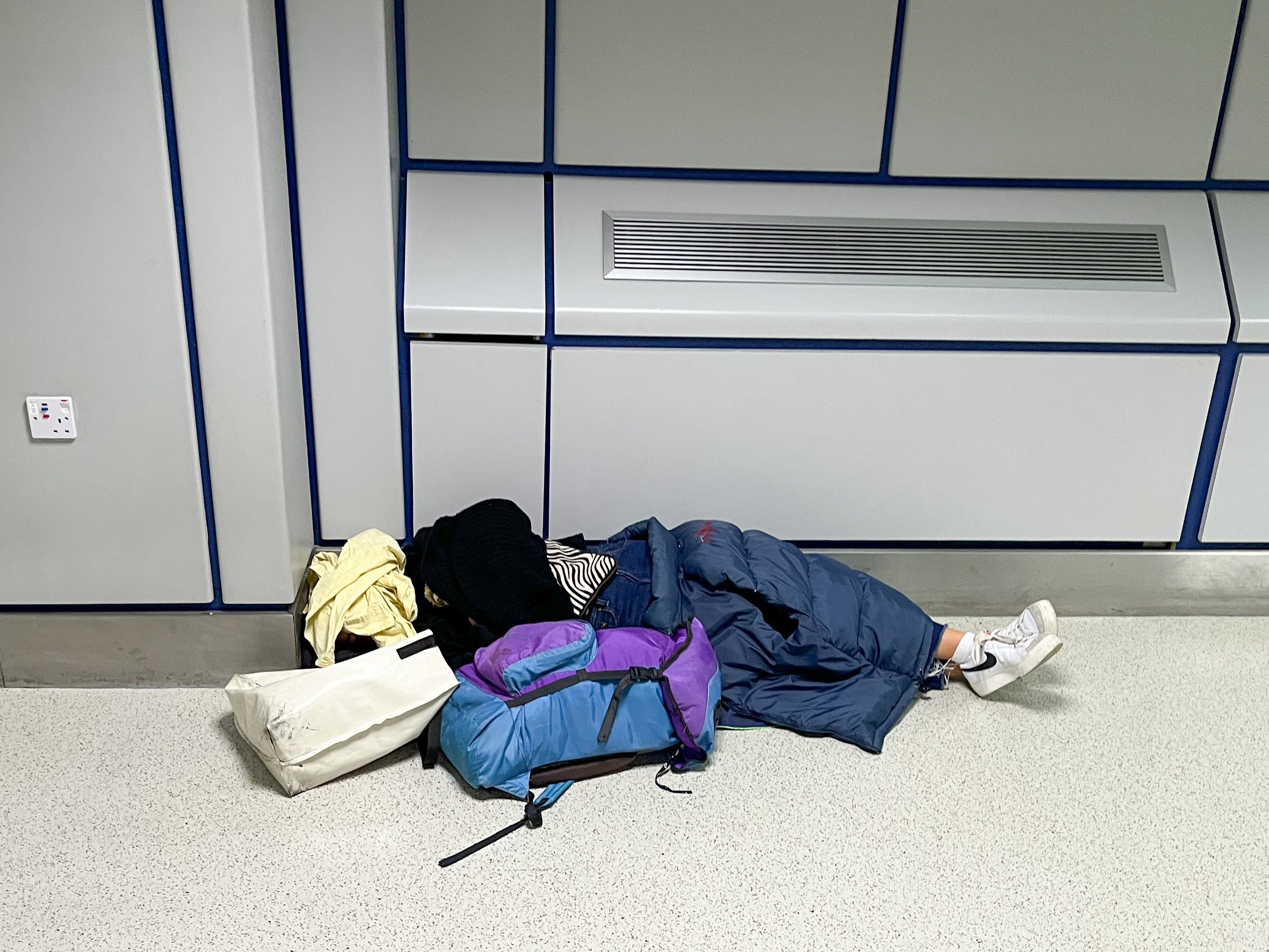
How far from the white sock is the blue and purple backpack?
2.00ft

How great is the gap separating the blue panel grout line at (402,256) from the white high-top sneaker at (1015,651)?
55.1 inches

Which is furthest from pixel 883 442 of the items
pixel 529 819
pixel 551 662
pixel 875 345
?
pixel 529 819

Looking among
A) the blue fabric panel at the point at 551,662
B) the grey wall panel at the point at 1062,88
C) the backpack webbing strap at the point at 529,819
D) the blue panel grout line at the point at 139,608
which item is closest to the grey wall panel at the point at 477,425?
the blue panel grout line at the point at 139,608

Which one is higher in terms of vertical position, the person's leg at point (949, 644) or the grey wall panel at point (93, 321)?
the grey wall panel at point (93, 321)

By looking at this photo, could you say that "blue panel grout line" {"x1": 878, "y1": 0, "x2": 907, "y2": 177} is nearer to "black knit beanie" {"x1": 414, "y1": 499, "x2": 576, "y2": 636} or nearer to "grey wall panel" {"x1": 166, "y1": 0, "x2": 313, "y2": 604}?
"black knit beanie" {"x1": 414, "y1": 499, "x2": 576, "y2": 636}

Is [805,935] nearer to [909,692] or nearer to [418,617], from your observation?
[909,692]

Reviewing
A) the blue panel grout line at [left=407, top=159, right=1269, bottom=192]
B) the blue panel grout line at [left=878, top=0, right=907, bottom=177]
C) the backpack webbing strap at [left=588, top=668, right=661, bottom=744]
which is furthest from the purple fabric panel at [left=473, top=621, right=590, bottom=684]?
the blue panel grout line at [left=878, top=0, right=907, bottom=177]

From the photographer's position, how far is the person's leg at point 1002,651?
253 cm

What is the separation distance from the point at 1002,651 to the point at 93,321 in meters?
2.04

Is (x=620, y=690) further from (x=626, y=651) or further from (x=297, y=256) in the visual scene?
(x=297, y=256)

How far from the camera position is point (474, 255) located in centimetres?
262

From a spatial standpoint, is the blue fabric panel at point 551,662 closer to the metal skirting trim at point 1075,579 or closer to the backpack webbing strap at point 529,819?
the backpack webbing strap at point 529,819

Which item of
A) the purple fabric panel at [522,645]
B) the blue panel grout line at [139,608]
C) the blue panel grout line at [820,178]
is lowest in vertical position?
the blue panel grout line at [139,608]

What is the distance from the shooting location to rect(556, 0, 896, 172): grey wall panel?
103 inches
